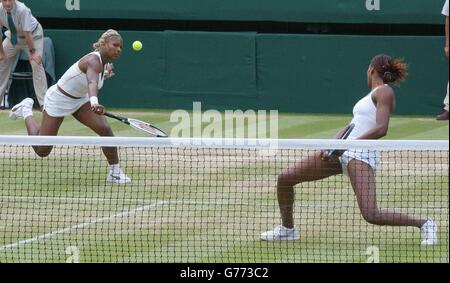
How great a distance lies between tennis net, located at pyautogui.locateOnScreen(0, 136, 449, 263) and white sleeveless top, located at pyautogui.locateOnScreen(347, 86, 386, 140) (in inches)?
9.0

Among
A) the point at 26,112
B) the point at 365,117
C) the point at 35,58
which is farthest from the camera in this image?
the point at 35,58

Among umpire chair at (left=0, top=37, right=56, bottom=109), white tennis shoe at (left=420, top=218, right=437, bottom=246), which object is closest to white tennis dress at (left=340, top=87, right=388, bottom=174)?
white tennis shoe at (left=420, top=218, right=437, bottom=246)

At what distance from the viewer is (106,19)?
860 inches

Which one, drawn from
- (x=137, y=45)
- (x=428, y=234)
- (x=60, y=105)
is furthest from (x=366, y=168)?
(x=137, y=45)

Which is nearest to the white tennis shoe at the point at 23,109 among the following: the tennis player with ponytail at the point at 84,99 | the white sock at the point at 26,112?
the white sock at the point at 26,112

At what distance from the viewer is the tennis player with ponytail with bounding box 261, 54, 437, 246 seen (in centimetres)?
910

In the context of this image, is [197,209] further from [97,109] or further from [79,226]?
[97,109]

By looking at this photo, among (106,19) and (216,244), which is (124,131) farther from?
(216,244)

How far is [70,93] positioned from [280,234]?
3828 mm

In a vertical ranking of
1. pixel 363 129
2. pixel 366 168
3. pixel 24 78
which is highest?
pixel 363 129

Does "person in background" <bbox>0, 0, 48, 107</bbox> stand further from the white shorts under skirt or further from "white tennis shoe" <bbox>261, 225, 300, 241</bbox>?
the white shorts under skirt

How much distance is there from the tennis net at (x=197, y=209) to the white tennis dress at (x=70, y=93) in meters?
0.75

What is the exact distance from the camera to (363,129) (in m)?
9.42

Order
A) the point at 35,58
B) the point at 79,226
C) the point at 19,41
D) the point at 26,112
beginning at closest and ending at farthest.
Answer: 1. the point at 79,226
2. the point at 26,112
3. the point at 35,58
4. the point at 19,41
